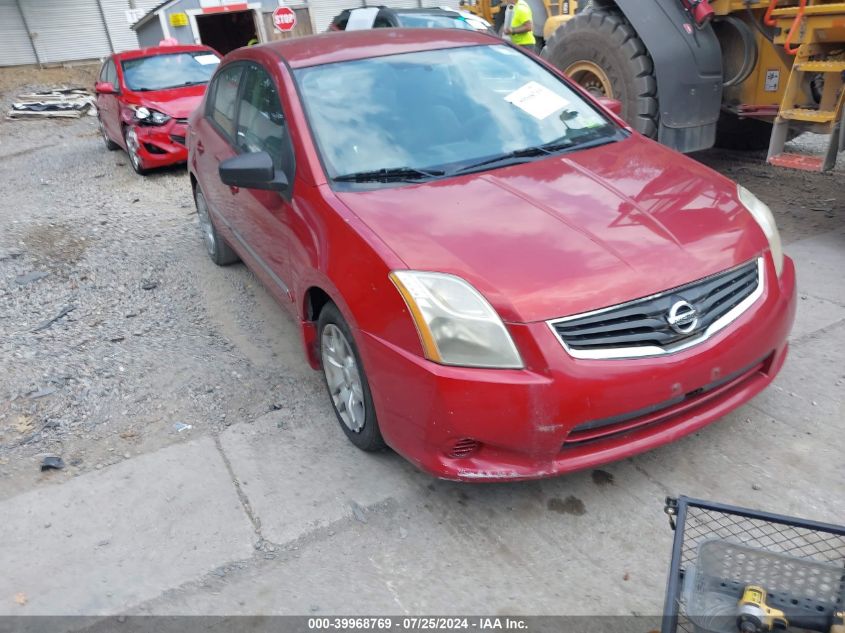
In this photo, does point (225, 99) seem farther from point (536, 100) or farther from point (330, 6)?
point (330, 6)

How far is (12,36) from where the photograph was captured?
20609 millimetres

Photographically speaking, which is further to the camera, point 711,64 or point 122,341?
point 711,64

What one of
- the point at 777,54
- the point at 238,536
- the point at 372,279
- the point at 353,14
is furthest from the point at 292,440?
the point at 353,14

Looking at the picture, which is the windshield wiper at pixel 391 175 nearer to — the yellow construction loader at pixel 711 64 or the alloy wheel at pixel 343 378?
the alloy wheel at pixel 343 378

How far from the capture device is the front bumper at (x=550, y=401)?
7.78 ft

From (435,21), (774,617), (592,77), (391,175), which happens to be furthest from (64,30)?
(774,617)

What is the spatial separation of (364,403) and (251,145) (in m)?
1.85

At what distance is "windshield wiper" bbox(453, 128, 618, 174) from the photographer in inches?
130

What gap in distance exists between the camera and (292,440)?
11.0 feet

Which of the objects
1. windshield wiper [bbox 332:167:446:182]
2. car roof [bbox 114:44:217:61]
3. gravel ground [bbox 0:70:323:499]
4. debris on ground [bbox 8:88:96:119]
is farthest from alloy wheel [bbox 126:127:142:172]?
debris on ground [bbox 8:88:96:119]

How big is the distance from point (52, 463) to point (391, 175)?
2113mm

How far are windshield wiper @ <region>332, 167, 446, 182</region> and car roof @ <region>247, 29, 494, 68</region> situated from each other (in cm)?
85

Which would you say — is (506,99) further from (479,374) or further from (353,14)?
(353,14)

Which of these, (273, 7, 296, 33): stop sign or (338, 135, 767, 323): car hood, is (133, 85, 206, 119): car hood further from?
(338, 135, 767, 323): car hood
